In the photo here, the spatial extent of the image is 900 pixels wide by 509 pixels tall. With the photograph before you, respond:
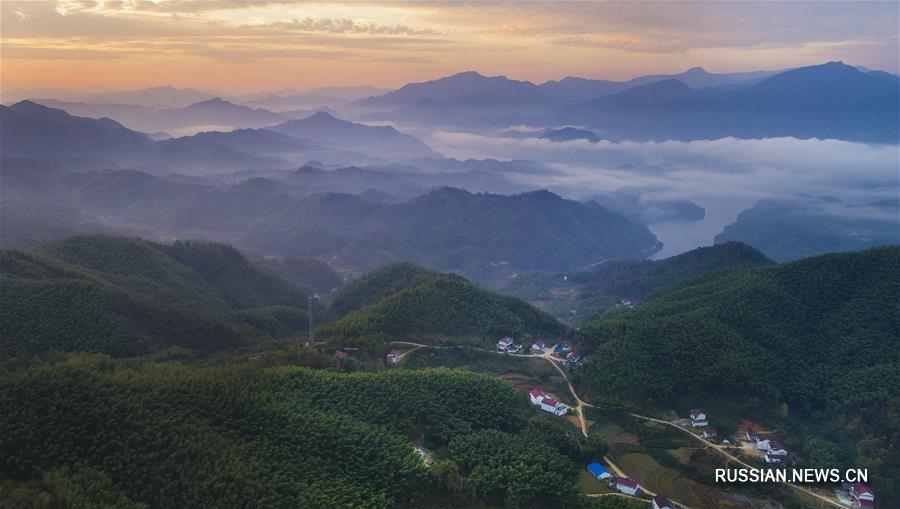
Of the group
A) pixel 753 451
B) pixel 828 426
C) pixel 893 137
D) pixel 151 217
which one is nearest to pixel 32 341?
pixel 753 451

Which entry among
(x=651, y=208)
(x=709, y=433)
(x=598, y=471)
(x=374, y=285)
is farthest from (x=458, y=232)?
(x=598, y=471)

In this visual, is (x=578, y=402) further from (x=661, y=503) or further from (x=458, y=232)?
(x=458, y=232)

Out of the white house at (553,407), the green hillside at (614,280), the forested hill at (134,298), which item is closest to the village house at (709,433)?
the white house at (553,407)

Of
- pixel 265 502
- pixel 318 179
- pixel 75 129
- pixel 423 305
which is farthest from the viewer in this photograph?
pixel 75 129

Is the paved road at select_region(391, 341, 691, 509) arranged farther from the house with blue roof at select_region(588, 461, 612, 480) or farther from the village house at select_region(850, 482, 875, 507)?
the village house at select_region(850, 482, 875, 507)

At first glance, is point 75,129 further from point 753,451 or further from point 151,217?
point 753,451

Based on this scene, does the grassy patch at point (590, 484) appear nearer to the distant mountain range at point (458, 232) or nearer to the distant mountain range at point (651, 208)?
the distant mountain range at point (458, 232)
